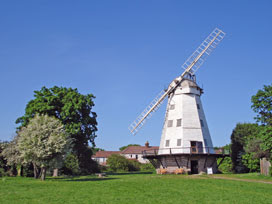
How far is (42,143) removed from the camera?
1004 inches

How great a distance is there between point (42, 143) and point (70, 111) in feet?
39.3

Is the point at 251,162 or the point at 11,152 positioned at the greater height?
the point at 11,152

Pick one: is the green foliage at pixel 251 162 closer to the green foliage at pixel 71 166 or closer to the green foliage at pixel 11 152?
the green foliage at pixel 71 166

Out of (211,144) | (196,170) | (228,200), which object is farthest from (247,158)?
(228,200)

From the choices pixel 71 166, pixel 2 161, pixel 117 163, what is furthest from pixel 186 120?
pixel 117 163

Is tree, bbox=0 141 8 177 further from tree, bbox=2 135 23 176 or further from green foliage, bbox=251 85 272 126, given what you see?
green foliage, bbox=251 85 272 126

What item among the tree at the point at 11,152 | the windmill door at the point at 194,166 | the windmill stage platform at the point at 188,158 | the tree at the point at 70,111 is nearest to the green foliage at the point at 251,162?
the windmill stage platform at the point at 188,158

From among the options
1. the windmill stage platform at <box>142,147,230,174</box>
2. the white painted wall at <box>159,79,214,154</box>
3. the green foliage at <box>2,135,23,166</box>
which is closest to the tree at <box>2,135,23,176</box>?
the green foliage at <box>2,135,23,166</box>

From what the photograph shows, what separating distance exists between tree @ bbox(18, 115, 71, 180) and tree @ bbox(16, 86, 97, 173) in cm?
905

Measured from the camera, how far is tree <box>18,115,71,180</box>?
25266 millimetres

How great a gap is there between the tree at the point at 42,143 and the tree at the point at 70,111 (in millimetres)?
9054

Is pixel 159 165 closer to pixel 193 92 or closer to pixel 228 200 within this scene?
pixel 193 92

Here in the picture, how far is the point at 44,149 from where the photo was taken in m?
25.2

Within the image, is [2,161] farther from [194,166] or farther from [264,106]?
[264,106]
